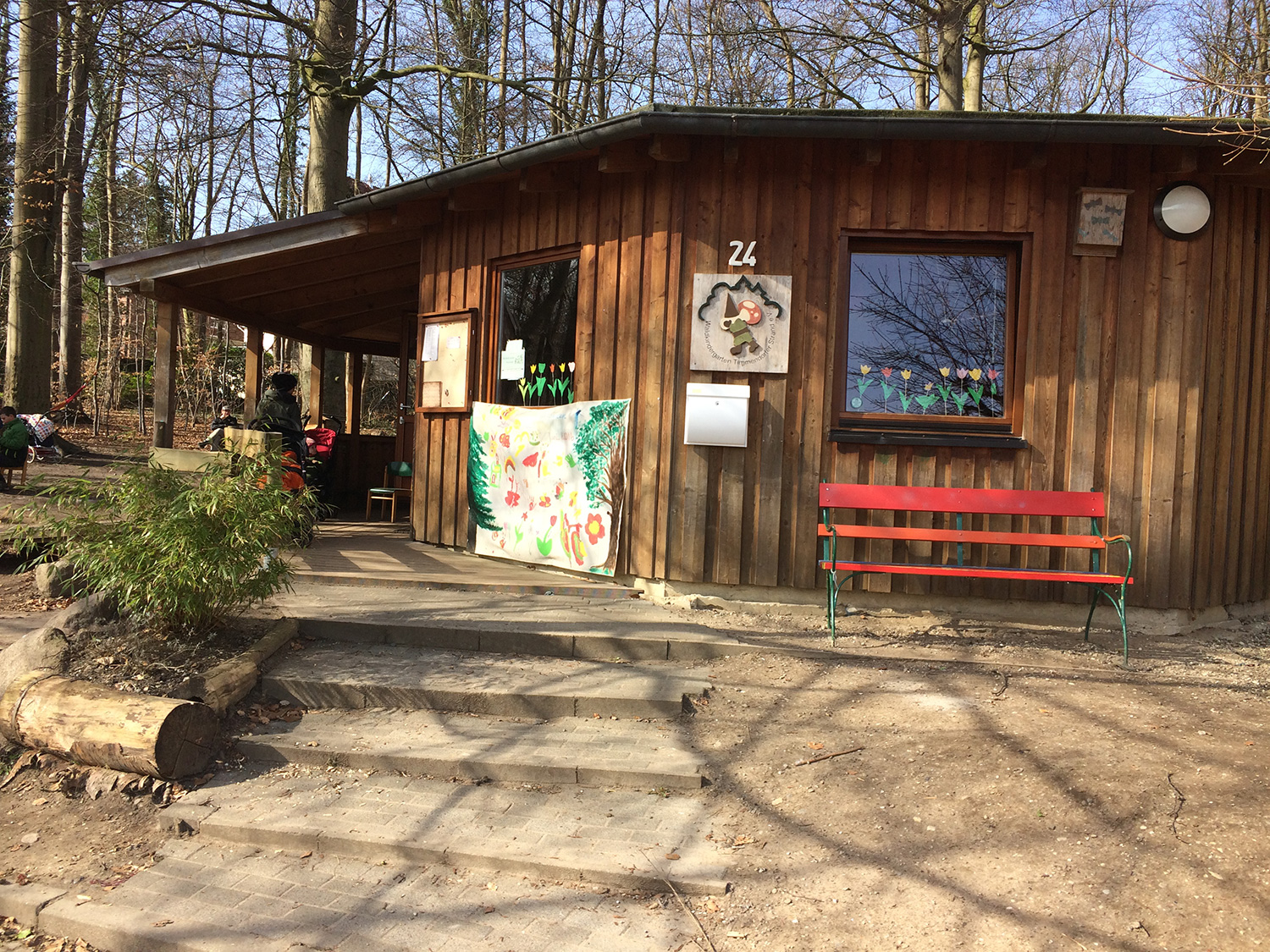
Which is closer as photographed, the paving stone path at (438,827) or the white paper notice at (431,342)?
the paving stone path at (438,827)

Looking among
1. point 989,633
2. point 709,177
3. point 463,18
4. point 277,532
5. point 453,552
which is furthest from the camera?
point 463,18

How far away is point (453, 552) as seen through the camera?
8094 millimetres

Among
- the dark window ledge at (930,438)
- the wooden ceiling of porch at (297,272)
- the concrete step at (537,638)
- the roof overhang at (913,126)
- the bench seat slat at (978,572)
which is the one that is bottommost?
the concrete step at (537,638)

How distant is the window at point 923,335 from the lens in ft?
21.0

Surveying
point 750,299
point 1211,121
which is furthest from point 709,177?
point 1211,121

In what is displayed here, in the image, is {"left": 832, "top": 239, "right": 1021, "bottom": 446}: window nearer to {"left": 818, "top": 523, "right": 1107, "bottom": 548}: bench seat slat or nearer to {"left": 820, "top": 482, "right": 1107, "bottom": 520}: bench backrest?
{"left": 820, "top": 482, "right": 1107, "bottom": 520}: bench backrest

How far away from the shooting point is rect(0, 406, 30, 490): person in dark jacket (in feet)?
36.0

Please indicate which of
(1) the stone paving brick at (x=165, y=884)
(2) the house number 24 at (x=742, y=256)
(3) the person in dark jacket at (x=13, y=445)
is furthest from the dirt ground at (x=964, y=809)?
(3) the person in dark jacket at (x=13, y=445)

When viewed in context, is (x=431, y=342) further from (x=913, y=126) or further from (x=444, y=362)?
(x=913, y=126)

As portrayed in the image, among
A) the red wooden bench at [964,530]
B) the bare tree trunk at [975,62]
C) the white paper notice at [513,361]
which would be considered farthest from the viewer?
the bare tree trunk at [975,62]

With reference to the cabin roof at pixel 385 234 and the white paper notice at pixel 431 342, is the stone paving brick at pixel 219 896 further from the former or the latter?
the white paper notice at pixel 431 342

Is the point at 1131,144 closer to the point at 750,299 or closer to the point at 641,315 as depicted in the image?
the point at 750,299

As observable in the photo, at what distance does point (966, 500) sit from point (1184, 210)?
246 centimetres

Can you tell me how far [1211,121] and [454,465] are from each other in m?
6.19
